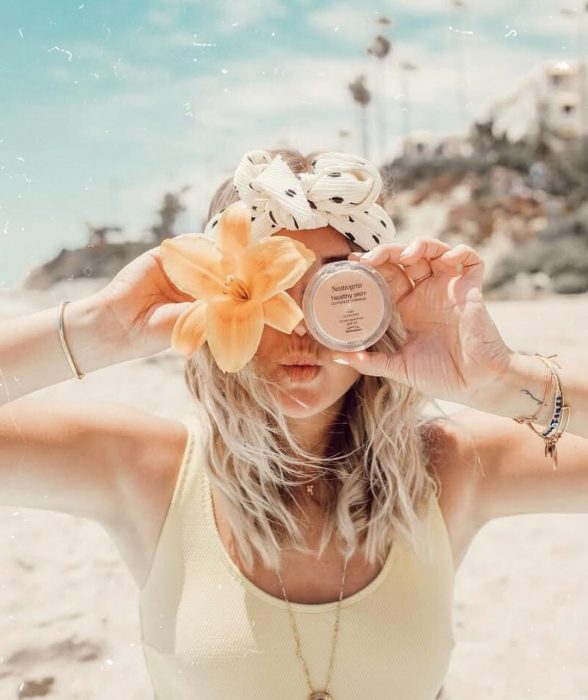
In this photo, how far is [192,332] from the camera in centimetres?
96

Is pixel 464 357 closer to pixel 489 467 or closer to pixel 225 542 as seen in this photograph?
pixel 489 467

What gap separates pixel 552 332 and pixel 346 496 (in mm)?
5582

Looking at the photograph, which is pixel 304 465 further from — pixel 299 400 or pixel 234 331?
pixel 234 331

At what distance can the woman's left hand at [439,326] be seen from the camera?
46.1 inches

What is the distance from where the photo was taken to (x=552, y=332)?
6520 millimetres

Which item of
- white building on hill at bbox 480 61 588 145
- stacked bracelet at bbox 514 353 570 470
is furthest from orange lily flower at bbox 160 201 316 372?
white building on hill at bbox 480 61 588 145

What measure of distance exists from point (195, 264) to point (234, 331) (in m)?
0.13

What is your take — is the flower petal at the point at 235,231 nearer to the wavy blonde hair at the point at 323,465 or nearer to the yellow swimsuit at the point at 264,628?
the wavy blonde hair at the point at 323,465

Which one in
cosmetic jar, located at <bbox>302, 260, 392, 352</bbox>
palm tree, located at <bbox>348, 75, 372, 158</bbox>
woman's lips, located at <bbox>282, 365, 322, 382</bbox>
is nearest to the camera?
cosmetic jar, located at <bbox>302, 260, 392, 352</bbox>

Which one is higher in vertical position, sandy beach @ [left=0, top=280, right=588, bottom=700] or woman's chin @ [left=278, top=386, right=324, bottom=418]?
woman's chin @ [left=278, top=386, right=324, bottom=418]

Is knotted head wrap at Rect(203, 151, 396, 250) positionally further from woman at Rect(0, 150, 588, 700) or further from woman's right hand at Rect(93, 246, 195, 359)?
woman's right hand at Rect(93, 246, 195, 359)

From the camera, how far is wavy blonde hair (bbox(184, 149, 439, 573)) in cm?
138

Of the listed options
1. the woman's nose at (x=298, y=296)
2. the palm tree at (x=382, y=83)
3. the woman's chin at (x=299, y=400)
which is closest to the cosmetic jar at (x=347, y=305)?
the woman's nose at (x=298, y=296)

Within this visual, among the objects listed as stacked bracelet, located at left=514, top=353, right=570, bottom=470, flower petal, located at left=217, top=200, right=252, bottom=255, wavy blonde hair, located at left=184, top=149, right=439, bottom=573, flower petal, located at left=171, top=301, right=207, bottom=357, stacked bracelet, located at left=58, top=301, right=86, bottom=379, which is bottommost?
wavy blonde hair, located at left=184, top=149, right=439, bottom=573
